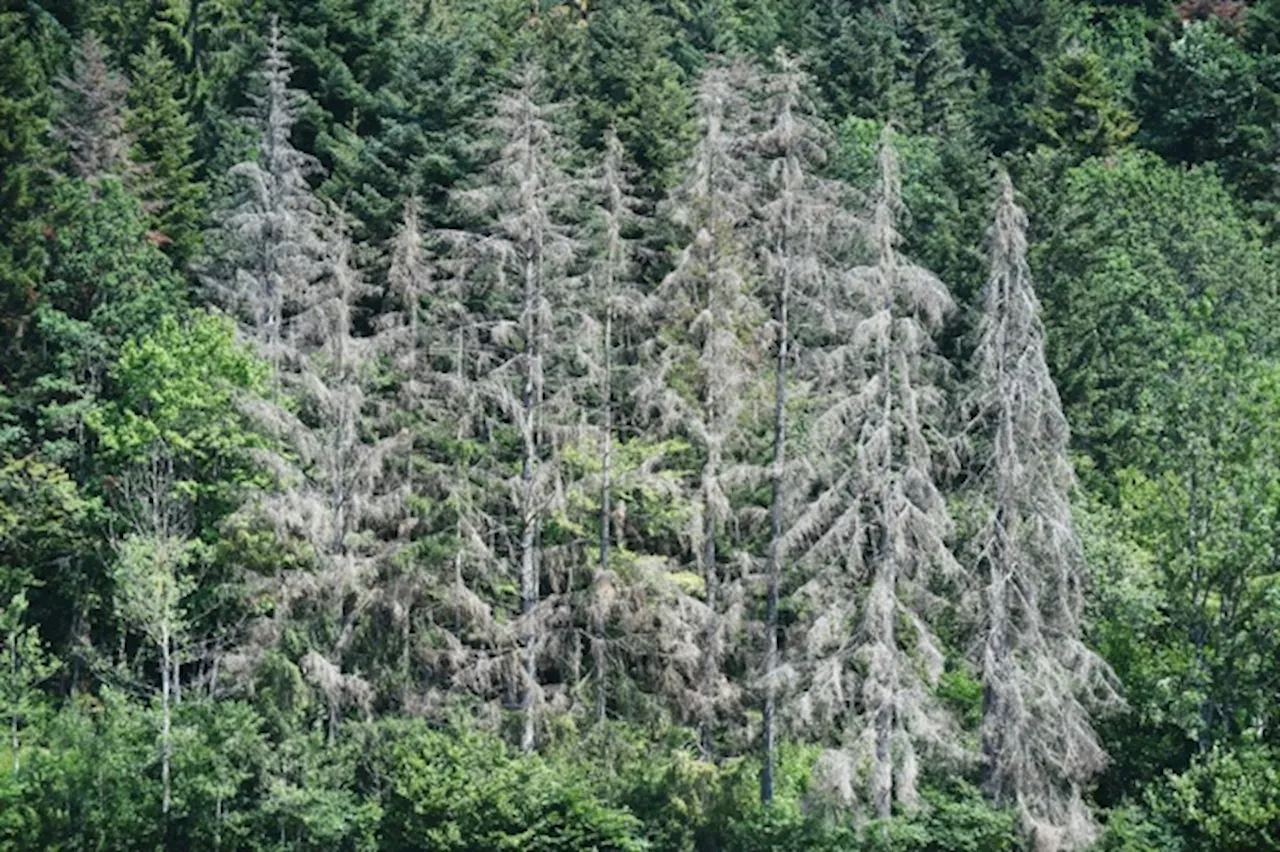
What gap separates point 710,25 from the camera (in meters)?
81.4

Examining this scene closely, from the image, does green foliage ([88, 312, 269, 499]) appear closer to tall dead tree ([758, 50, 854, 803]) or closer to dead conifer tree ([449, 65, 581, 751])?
dead conifer tree ([449, 65, 581, 751])

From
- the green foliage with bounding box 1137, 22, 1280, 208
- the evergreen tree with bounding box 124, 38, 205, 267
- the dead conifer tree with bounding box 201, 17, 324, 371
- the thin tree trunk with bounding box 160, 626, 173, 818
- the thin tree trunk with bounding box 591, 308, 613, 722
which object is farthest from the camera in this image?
the green foliage with bounding box 1137, 22, 1280, 208

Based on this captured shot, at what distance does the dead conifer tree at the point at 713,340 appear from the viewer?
4147cm

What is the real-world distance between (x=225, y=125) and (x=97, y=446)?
17281 mm

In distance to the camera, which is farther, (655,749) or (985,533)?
(655,749)

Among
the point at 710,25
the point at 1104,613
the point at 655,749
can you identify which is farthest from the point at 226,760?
the point at 710,25

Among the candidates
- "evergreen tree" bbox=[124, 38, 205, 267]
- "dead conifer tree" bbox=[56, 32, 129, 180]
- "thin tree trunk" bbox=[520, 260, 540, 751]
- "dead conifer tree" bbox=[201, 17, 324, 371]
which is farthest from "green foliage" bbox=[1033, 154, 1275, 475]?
"dead conifer tree" bbox=[56, 32, 129, 180]

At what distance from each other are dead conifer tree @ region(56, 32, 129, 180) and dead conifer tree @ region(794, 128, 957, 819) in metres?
26.1

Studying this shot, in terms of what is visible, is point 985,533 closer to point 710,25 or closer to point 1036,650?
point 1036,650

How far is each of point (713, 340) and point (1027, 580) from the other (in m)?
8.75

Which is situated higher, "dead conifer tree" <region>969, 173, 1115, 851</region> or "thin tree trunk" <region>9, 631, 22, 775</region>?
"dead conifer tree" <region>969, 173, 1115, 851</region>

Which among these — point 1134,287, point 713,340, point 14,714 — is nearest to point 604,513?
point 713,340

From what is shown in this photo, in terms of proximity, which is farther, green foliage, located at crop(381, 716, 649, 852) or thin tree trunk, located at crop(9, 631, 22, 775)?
thin tree trunk, located at crop(9, 631, 22, 775)

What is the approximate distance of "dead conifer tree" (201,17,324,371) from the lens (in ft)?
153
